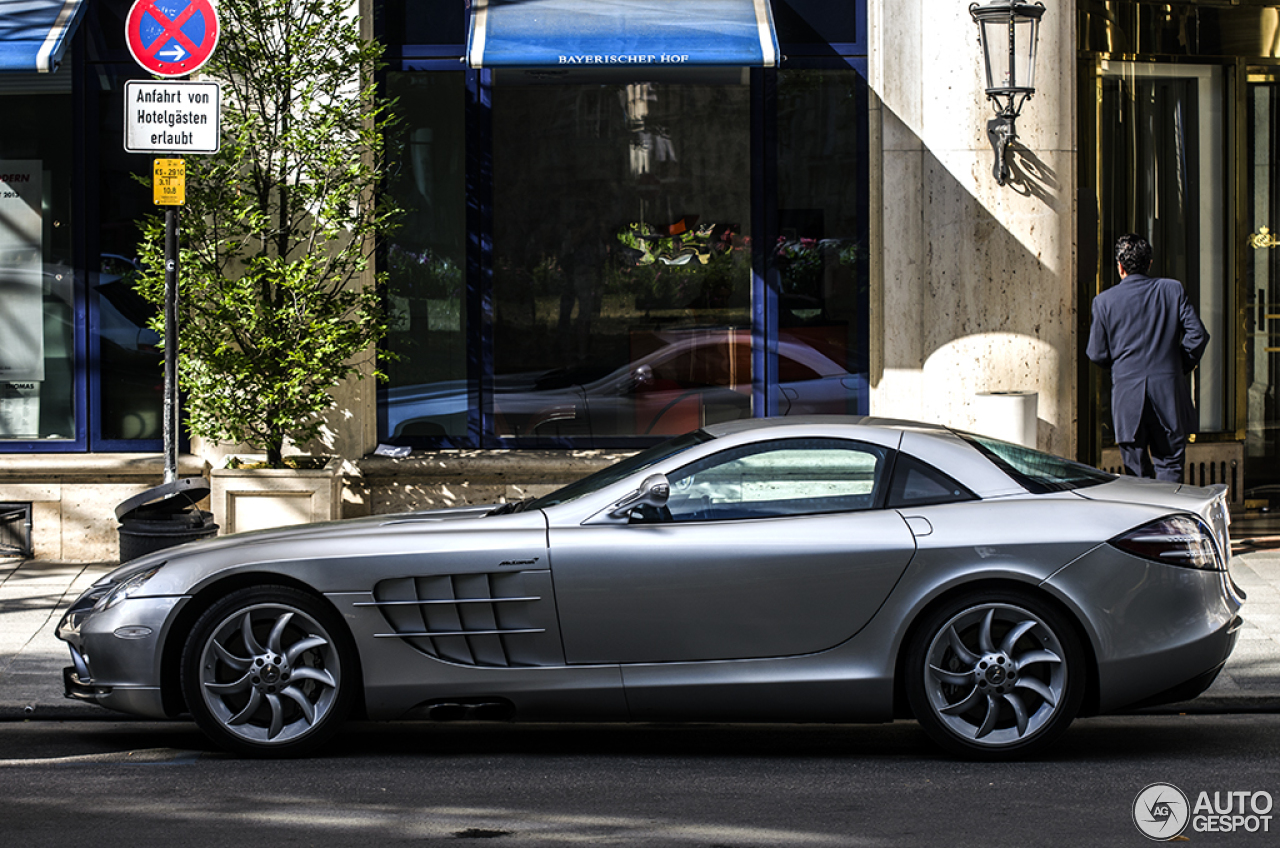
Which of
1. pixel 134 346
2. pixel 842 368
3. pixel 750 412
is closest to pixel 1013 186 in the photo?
pixel 842 368

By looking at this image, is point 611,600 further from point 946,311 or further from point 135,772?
point 946,311

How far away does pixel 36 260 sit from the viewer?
10.7 meters

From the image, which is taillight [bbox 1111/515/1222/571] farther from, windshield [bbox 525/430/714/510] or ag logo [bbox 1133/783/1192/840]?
windshield [bbox 525/430/714/510]

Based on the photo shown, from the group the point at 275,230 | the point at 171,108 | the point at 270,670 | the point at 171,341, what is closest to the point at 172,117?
the point at 171,108

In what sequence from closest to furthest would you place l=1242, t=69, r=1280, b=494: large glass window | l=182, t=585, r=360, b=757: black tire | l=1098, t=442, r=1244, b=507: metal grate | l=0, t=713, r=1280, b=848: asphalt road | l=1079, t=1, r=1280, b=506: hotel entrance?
l=0, t=713, r=1280, b=848: asphalt road → l=182, t=585, r=360, b=757: black tire → l=1079, t=1, r=1280, b=506: hotel entrance → l=1098, t=442, r=1244, b=507: metal grate → l=1242, t=69, r=1280, b=494: large glass window

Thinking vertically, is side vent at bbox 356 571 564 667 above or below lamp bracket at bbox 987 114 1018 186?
below

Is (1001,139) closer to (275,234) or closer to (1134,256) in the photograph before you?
(1134,256)

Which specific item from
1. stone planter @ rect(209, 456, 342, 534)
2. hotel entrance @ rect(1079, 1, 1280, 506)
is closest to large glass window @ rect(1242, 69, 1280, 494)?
hotel entrance @ rect(1079, 1, 1280, 506)

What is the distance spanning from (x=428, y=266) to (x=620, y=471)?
5.08 metres

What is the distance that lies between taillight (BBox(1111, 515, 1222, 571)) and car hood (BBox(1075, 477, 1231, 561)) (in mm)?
66

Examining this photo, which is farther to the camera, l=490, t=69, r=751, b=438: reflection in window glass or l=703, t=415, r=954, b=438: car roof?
l=490, t=69, r=751, b=438: reflection in window glass

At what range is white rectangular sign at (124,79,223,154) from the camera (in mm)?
7480

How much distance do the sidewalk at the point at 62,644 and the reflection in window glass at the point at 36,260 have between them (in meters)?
1.19

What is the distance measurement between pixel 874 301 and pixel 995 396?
4.00 feet
